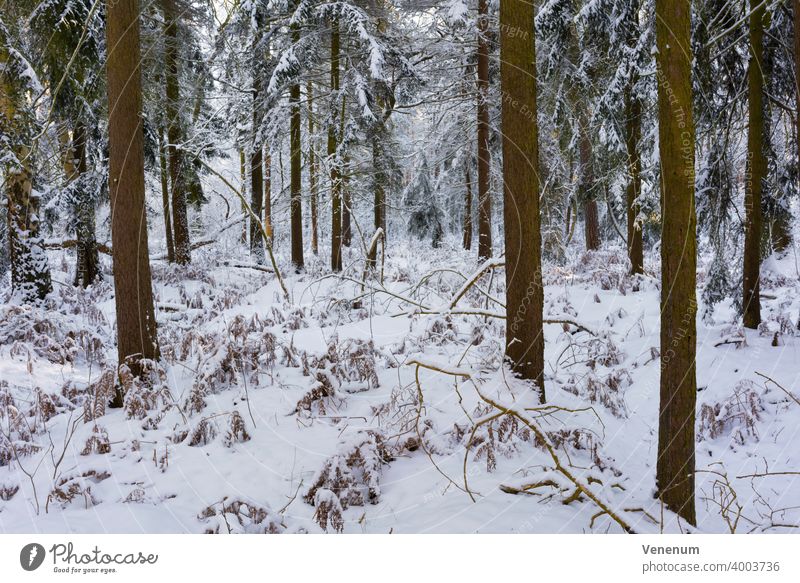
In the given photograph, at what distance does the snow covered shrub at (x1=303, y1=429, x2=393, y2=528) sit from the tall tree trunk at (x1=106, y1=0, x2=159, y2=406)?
2697mm

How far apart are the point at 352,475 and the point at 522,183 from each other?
2.76m

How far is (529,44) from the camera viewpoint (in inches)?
155

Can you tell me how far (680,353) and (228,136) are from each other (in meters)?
14.8

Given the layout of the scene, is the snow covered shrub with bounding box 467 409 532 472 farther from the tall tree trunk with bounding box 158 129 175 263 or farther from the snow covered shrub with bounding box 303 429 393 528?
the tall tree trunk with bounding box 158 129 175 263

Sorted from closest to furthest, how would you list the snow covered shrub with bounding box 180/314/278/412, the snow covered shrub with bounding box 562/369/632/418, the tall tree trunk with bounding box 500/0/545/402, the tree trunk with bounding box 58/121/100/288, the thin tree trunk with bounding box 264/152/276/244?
the tall tree trunk with bounding box 500/0/545/402, the snow covered shrub with bounding box 180/314/278/412, the snow covered shrub with bounding box 562/369/632/418, the tree trunk with bounding box 58/121/100/288, the thin tree trunk with bounding box 264/152/276/244

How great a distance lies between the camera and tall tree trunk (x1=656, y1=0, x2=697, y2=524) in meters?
2.77

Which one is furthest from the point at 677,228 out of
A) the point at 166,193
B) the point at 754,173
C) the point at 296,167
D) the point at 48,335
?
the point at 166,193

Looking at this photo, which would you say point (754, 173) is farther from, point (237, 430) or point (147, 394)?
point (147, 394)

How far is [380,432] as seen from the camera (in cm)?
366

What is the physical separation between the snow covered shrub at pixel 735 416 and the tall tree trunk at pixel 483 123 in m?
7.48

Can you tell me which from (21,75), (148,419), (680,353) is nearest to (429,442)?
(680,353)

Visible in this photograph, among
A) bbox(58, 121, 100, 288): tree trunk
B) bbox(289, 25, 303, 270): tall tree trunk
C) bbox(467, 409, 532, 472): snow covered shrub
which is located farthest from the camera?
bbox(289, 25, 303, 270): tall tree trunk

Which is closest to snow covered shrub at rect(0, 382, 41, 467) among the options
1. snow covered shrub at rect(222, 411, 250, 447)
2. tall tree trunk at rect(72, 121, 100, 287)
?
snow covered shrub at rect(222, 411, 250, 447)

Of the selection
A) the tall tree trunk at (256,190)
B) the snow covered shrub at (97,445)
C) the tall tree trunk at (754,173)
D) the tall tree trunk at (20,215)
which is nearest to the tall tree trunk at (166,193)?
the tall tree trunk at (256,190)
